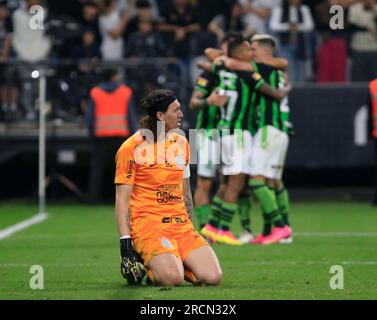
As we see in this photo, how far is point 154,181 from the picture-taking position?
11.5 metres

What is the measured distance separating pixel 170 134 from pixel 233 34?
153 inches

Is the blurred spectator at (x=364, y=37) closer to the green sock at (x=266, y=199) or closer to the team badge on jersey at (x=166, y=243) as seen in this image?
the green sock at (x=266, y=199)

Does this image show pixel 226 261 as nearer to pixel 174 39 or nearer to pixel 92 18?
pixel 174 39

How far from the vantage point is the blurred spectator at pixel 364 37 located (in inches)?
912

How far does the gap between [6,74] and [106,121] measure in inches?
80.9

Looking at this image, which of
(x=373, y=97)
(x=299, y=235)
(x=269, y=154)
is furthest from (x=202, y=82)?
(x=373, y=97)

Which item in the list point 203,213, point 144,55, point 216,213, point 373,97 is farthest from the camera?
point 144,55

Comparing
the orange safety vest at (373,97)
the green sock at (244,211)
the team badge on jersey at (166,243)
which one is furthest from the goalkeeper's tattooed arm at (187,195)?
the orange safety vest at (373,97)

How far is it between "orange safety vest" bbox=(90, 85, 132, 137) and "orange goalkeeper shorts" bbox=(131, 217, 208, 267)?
10933mm

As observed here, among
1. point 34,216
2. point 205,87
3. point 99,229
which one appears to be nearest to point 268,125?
point 205,87

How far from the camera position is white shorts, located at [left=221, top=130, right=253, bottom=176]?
51.3ft

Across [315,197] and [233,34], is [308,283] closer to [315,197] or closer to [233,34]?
[233,34]

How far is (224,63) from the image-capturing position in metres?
15.6

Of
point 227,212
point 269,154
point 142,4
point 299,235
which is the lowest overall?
point 299,235
